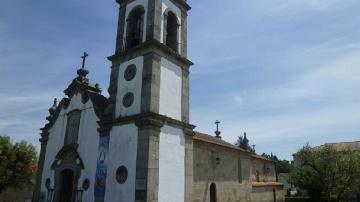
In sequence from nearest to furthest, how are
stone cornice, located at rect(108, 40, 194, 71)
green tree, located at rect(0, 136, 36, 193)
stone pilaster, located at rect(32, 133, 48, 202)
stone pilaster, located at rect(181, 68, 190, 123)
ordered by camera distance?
stone cornice, located at rect(108, 40, 194, 71) → stone pilaster, located at rect(181, 68, 190, 123) → stone pilaster, located at rect(32, 133, 48, 202) → green tree, located at rect(0, 136, 36, 193)

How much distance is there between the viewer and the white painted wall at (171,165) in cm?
1445

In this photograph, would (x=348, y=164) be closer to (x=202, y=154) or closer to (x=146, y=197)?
(x=202, y=154)

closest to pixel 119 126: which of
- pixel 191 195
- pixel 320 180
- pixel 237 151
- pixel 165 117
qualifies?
pixel 165 117

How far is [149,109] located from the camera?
1470 centimetres

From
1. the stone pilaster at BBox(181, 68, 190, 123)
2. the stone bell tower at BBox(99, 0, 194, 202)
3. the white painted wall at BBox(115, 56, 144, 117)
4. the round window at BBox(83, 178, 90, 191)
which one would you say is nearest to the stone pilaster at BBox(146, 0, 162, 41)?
the stone bell tower at BBox(99, 0, 194, 202)

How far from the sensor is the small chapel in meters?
14.5

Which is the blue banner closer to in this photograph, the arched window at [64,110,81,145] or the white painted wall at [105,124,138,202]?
the white painted wall at [105,124,138,202]

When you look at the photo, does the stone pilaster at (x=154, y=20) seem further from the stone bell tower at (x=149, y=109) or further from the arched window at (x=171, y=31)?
the arched window at (x=171, y=31)

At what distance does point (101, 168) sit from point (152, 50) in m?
6.31

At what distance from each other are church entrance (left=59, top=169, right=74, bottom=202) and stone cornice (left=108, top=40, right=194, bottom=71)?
6784mm

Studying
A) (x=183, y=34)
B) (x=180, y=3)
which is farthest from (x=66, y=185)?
(x=180, y=3)

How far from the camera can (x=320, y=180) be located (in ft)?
90.7

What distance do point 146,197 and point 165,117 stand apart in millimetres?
3805

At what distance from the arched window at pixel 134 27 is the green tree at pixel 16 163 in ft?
50.9
